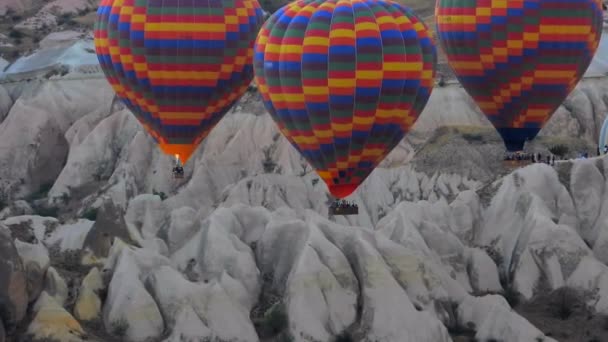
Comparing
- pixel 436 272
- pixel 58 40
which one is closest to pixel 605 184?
pixel 436 272

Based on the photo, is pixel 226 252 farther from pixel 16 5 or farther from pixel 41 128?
pixel 16 5

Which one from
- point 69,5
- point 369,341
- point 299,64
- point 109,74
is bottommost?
point 69,5

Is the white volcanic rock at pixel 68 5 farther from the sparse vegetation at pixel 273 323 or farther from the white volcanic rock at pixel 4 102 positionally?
the sparse vegetation at pixel 273 323

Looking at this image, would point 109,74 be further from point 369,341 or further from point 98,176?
point 98,176

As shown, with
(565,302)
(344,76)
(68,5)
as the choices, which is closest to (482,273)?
(565,302)

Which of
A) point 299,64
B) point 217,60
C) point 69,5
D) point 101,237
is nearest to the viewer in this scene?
point 299,64

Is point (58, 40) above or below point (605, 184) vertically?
below
